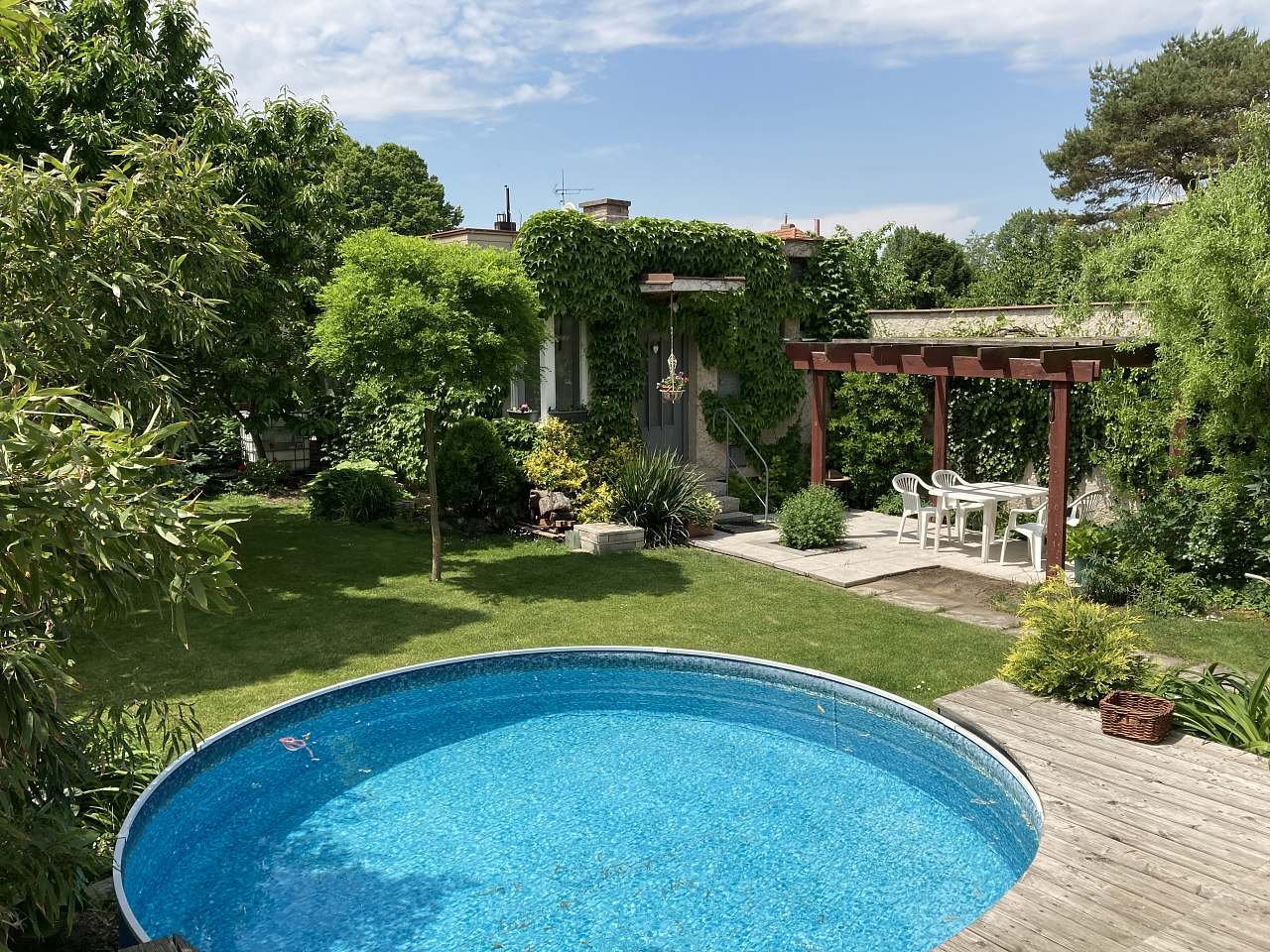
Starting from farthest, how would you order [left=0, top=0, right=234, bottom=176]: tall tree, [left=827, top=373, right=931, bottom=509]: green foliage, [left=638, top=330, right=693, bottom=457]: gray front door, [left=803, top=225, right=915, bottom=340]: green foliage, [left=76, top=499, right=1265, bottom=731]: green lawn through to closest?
[left=803, top=225, right=915, bottom=340]: green foliage, [left=638, top=330, right=693, bottom=457]: gray front door, [left=827, top=373, right=931, bottom=509]: green foliage, [left=0, top=0, right=234, bottom=176]: tall tree, [left=76, top=499, right=1265, bottom=731]: green lawn

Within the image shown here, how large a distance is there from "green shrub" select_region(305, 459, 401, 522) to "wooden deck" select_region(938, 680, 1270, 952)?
1037 centimetres

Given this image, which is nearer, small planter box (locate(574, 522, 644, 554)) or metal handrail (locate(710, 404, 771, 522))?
small planter box (locate(574, 522, 644, 554))

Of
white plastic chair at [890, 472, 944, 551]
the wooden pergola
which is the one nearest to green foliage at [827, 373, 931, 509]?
the wooden pergola

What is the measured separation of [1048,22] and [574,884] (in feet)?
41.6

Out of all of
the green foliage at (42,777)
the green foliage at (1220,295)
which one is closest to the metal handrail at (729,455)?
the green foliage at (1220,295)

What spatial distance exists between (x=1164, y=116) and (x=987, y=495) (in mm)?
24620

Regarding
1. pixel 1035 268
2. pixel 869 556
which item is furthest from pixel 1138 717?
pixel 1035 268

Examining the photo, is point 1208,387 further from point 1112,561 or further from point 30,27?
point 30,27

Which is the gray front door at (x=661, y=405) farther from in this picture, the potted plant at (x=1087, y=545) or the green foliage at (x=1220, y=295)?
the green foliage at (x=1220, y=295)

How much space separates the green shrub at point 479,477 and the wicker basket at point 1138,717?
9420 millimetres

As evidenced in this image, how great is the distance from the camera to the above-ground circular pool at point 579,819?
529cm

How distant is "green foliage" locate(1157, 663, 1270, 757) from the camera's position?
6059 millimetres

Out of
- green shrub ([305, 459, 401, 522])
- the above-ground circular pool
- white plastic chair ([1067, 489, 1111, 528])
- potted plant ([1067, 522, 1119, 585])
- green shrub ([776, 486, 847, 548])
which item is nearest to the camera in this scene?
the above-ground circular pool

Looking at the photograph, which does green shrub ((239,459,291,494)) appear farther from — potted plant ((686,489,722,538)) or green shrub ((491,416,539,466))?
potted plant ((686,489,722,538))
